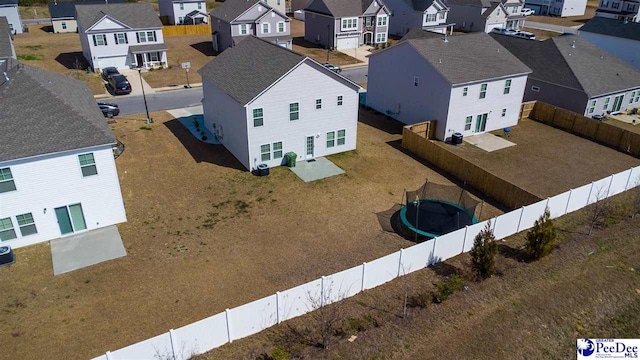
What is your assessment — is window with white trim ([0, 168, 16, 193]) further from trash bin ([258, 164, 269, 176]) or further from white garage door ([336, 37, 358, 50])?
white garage door ([336, 37, 358, 50])

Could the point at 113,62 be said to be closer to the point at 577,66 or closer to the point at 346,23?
the point at 346,23

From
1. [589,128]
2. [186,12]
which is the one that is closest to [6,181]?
[589,128]

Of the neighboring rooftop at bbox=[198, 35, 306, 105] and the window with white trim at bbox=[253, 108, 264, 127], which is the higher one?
the neighboring rooftop at bbox=[198, 35, 306, 105]

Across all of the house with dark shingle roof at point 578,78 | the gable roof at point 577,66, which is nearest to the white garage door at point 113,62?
the gable roof at point 577,66

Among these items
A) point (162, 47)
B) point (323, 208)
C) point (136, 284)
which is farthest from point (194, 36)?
point (136, 284)

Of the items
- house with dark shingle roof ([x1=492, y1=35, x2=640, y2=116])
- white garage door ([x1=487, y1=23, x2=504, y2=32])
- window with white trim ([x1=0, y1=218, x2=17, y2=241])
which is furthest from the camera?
white garage door ([x1=487, y1=23, x2=504, y2=32])

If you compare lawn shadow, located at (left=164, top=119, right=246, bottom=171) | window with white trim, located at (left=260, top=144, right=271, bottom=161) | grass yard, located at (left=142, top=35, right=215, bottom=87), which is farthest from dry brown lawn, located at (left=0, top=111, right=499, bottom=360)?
grass yard, located at (left=142, top=35, right=215, bottom=87)

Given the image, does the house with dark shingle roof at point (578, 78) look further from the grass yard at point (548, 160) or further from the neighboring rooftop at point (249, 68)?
the neighboring rooftop at point (249, 68)
